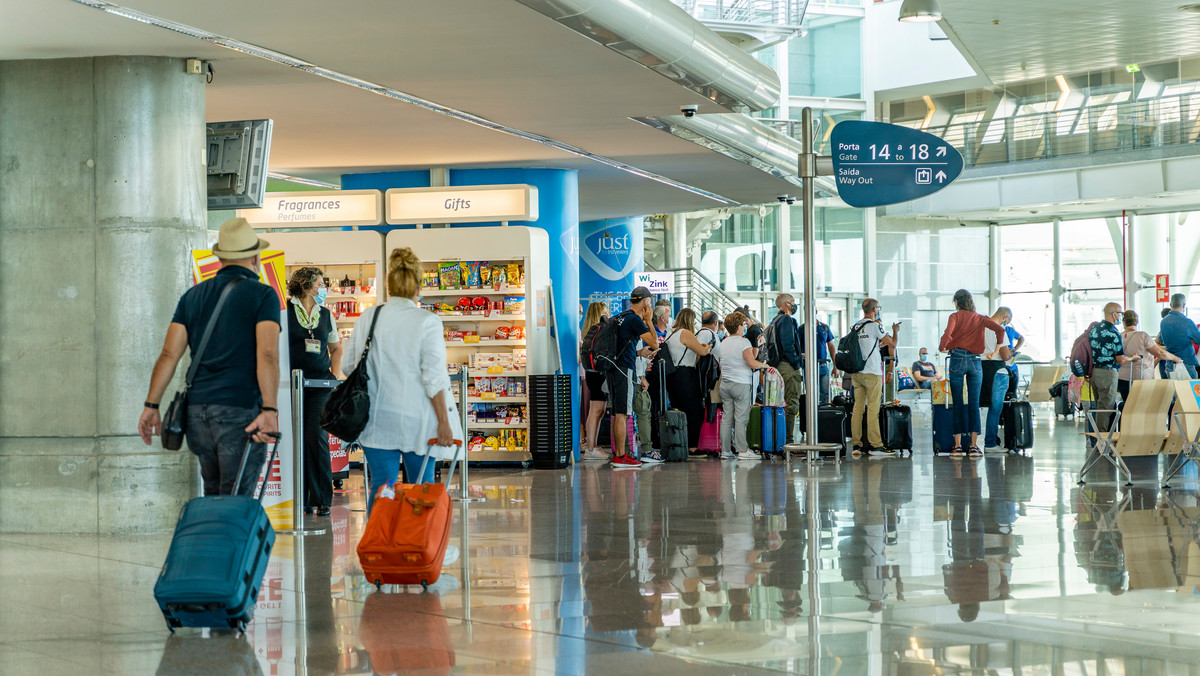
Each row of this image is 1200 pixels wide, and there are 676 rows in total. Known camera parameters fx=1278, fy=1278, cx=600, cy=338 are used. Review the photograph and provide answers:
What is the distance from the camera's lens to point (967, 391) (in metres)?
13.0

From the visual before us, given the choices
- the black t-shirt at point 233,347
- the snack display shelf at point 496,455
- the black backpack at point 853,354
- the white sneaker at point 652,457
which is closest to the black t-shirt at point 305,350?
the black t-shirt at point 233,347

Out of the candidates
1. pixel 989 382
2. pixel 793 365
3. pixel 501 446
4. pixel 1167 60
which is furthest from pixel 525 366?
pixel 1167 60

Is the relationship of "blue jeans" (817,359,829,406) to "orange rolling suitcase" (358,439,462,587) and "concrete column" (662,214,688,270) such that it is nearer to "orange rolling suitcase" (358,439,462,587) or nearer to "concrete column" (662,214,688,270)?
"orange rolling suitcase" (358,439,462,587)

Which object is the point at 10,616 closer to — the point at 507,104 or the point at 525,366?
the point at 507,104

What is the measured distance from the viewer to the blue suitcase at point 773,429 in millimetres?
13203

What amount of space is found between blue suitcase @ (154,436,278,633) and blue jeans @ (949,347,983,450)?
960 cm

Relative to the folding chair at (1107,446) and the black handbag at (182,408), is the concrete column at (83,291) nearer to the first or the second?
the black handbag at (182,408)

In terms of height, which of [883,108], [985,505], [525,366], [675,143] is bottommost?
[985,505]

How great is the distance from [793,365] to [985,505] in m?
5.52

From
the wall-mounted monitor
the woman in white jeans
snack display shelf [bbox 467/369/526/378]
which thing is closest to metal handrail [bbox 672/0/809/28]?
the woman in white jeans

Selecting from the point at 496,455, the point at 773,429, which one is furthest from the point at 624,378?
the point at 773,429

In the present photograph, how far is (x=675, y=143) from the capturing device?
1179cm

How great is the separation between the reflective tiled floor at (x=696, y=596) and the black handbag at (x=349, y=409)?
2.24ft

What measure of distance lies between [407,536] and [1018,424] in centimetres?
975
